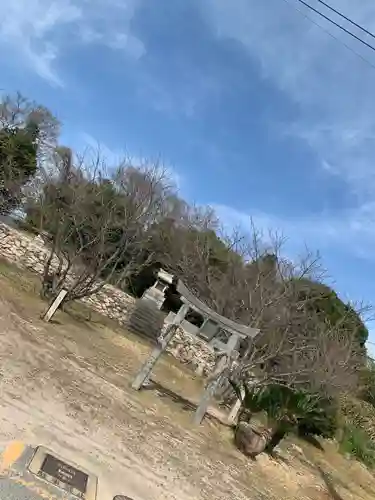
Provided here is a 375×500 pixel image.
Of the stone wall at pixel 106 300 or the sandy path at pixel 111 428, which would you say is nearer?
the sandy path at pixel 111 428

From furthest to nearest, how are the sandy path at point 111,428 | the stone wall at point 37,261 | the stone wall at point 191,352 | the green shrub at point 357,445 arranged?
the stone wall at point 191,352 < the stone wall at point 37,261 < the green shrub at point 357,445 < the sandy path at point 111,428

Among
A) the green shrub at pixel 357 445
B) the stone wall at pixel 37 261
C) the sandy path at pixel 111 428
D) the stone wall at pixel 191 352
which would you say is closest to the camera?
the sandy path at pixel 111 428

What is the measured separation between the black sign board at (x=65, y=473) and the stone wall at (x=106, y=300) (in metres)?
12.0

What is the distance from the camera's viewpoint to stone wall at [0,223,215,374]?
16531 millimetres

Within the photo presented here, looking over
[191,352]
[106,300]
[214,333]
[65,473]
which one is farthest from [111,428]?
[191,352]

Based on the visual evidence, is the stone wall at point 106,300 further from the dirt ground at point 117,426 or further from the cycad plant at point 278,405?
the cycad plant at point 278,405

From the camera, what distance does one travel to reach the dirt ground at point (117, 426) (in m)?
5.40

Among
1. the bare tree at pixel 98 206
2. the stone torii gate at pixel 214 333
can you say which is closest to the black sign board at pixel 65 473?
the stone torii gate at pixel 214 333

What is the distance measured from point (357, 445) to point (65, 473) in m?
15.0

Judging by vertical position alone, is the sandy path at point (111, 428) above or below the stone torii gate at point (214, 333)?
below

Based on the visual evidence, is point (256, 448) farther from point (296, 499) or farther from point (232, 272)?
point (232, 272)

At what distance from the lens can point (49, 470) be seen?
4027mm

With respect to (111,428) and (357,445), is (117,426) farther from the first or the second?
(357,445)

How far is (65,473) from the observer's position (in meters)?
4.12
